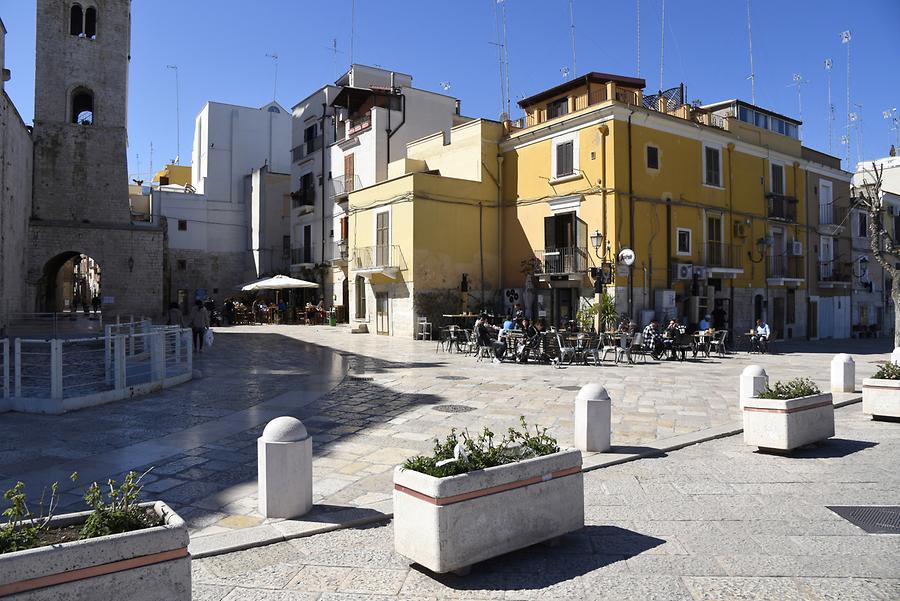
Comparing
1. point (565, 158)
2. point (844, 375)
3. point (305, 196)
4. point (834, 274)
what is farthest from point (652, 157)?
point (305, 196)

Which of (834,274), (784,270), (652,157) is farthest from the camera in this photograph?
(834,274)

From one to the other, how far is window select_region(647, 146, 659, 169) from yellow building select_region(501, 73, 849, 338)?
0.06m

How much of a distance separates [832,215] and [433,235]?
2061cm

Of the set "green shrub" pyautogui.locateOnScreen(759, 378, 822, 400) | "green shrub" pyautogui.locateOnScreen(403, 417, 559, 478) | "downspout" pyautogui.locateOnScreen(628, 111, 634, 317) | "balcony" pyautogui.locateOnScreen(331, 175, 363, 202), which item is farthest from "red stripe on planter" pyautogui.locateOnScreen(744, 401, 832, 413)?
"balcony" pyautogui.locateOnScreen(331, 175, 363, 202)

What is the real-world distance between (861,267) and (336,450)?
3456cm

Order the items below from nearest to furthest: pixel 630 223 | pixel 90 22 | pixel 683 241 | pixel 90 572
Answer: pixel 90 572 < pixel 630 223 < pixel 683 241 < pixel 90 22

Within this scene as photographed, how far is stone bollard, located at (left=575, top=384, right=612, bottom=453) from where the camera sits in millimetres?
6754

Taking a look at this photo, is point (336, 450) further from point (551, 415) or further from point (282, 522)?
point (551, 415)

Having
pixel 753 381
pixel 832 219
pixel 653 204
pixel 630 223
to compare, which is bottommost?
pixel 753 381

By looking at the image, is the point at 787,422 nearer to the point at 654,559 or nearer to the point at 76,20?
the point at 654,559

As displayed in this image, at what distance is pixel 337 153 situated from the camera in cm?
3300

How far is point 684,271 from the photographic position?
2291 cm

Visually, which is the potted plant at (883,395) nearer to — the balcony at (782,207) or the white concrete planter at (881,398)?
the white concrete planter at (881,398)

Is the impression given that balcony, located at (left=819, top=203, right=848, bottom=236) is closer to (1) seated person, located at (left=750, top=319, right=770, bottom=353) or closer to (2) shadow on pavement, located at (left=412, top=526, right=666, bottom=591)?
(1) seated person, located at (left=750, top=319, right=770, bottom=353)
